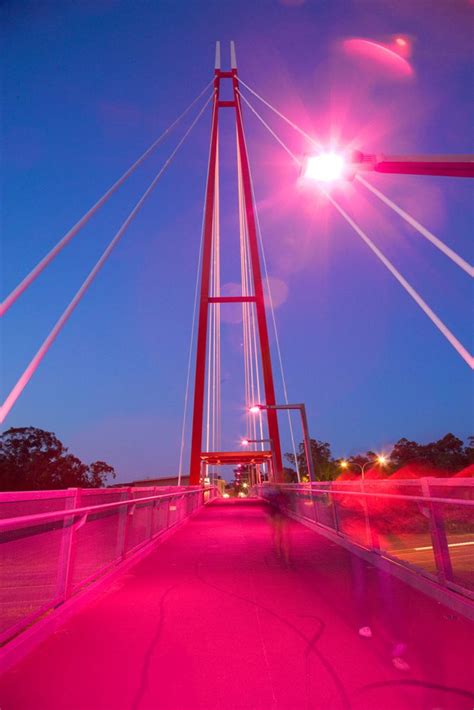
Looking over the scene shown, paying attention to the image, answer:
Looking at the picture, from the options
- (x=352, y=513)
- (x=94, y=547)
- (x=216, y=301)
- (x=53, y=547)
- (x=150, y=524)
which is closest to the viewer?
(x=53, y=547)

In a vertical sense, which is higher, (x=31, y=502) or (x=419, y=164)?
(x=419, y=164)

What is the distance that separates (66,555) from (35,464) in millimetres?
34788

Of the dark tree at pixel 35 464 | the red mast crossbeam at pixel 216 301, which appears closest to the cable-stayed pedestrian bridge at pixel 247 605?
the red mast crossbeam at pixel 216 301

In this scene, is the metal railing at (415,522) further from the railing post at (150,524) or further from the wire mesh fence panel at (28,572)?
the railing post at (150,524)

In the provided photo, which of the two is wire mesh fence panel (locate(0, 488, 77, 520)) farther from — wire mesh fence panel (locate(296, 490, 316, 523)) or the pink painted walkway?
wire mesh fence panel (locate(296, 490, 316, 523))

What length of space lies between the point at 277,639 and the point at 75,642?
4.48ft

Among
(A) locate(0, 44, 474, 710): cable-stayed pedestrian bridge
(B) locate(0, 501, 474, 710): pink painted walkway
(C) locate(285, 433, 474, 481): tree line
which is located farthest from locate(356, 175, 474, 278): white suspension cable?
(C) locate(285, 433, 474, 481): tree line

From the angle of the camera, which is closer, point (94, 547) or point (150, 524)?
point (94, 547)

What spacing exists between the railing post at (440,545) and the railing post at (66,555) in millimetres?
3122

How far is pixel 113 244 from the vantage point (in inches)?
274

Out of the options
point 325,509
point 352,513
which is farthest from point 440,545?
point 325,509

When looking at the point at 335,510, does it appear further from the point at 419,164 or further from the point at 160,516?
the point at 419,164

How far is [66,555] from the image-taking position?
3865 millimetres

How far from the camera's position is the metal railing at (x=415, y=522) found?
11.9 feet
